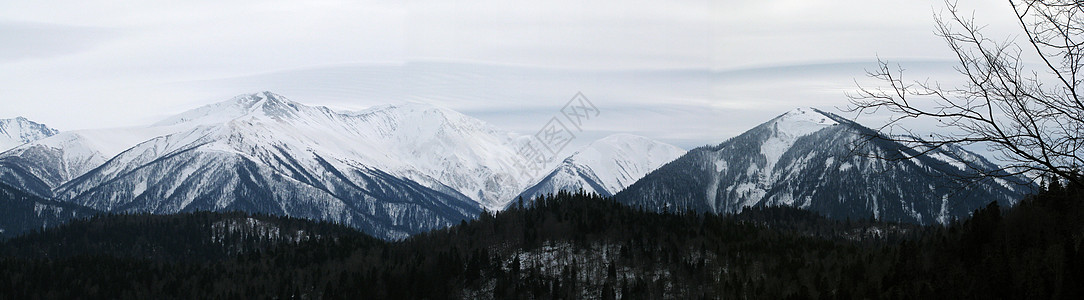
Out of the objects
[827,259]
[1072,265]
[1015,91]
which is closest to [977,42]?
[1015,91]

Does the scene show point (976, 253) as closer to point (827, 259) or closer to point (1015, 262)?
point (1015, 262)

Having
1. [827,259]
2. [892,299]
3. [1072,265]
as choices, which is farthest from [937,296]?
[827,259]

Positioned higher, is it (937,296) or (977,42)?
(977,42)

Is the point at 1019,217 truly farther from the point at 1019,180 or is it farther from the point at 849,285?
the point at 1019,180

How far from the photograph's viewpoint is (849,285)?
511 ft

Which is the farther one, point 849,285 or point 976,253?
point 849,285

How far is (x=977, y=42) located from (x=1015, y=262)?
381 feet

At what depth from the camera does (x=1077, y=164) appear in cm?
1462

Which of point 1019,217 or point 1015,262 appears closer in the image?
point 1015,262

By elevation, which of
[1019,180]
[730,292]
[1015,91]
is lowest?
[730,292]

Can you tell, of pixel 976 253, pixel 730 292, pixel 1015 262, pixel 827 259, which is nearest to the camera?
pixel 1015 262

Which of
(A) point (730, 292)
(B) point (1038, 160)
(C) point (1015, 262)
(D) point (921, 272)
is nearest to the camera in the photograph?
(B) point (1038, 160)

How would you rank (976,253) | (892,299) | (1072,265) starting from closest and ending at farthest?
1. (1072,265)
2. (892,299)
3. (976,253)

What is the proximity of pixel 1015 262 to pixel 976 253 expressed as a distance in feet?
68.7
